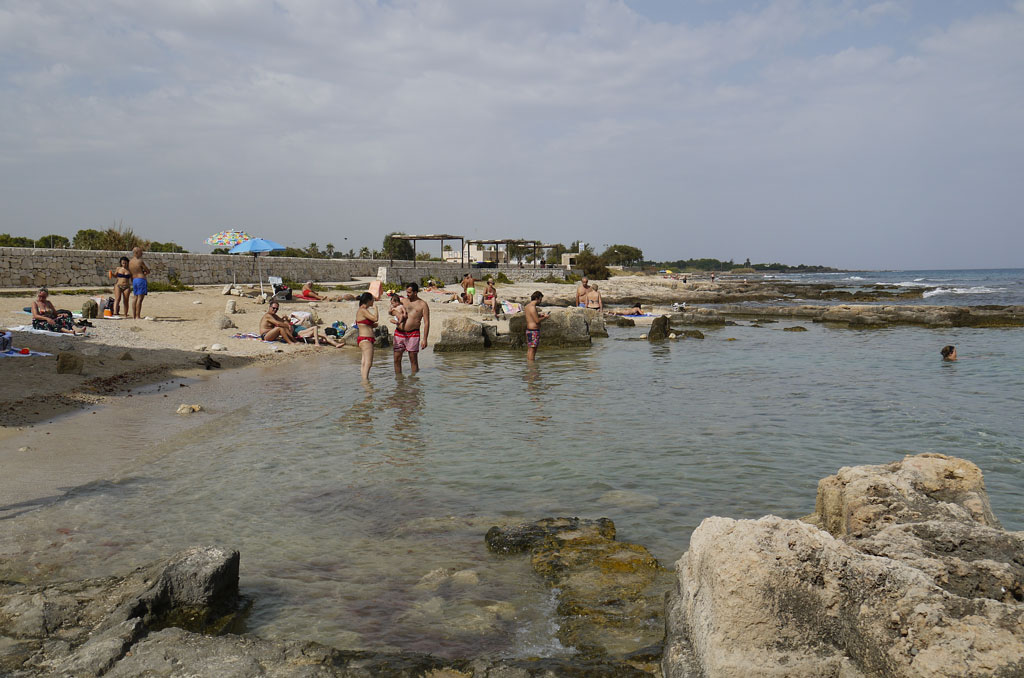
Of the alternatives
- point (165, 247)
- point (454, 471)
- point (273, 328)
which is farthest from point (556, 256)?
point (454, 471)

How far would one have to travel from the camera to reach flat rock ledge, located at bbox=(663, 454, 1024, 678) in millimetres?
2484

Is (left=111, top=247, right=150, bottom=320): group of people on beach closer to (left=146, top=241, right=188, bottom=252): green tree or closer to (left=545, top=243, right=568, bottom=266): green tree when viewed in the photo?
(left=146, top=241, right=188, bottom=252): green tree

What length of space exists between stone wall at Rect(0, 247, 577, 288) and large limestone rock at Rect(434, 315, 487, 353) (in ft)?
44.7

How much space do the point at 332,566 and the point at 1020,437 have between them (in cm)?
903

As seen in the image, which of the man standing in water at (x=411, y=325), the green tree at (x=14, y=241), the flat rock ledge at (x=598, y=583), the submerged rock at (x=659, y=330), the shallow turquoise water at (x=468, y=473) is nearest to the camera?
the flat rock ledge at (x=598, y=583)

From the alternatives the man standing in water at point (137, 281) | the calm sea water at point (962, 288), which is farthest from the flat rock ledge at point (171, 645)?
the calm sea water at point (962, 288)

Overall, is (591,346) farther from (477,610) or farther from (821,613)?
(821,613)

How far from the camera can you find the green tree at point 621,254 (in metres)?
103

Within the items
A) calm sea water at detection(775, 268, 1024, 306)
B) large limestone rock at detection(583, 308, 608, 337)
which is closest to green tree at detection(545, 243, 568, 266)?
calm sea water at detection(775, 268, 1024, 306)

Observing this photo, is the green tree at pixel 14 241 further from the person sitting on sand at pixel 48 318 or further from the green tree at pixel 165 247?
the person sitting on sand at pixel 48 318

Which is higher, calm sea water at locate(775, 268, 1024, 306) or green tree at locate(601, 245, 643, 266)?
green tree at locate(601, 245, 643, 266)

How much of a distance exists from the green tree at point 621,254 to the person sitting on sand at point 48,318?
9041 centimetres

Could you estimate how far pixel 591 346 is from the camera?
19.6 meters

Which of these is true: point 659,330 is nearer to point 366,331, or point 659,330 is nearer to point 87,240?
point 366,331
